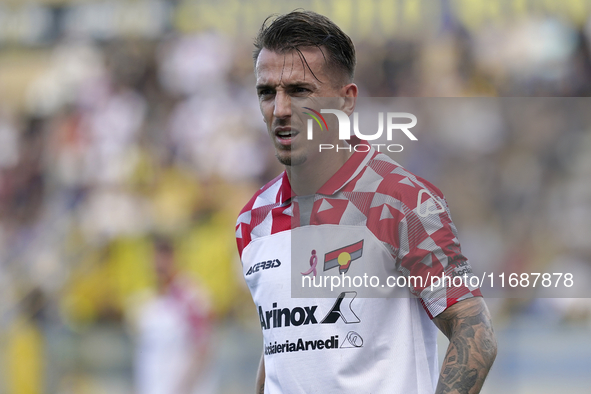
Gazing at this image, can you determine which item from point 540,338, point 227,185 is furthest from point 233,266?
point 540,338

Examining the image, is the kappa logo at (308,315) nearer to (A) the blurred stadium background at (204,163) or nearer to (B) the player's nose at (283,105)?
(B) the player's nose at (283,105)

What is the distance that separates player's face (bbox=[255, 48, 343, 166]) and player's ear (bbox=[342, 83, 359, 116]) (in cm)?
3

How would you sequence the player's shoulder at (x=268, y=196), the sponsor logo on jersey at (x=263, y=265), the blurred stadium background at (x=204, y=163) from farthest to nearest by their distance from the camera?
the blurred stadium background at (x=204, y=163) < the player's shoulder at (x=268, y=196) < the sponsor logo on jersey at (x=263, y=265)

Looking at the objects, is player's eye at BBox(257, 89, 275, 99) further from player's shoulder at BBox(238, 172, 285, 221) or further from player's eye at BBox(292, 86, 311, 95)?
player's shoulder at BBox(238, 172, 285, 221)

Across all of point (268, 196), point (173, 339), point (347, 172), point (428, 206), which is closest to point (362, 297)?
point (428, 206)

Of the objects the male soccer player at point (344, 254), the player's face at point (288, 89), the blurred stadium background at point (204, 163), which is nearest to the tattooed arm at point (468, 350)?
the male soccer player at point (344, 254)

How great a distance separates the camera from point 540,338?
19.3 ft

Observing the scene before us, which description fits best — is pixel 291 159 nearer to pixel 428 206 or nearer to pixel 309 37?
pixel 309 37

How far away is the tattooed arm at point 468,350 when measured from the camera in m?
1.89

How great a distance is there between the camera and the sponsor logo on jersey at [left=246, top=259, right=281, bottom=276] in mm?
2393

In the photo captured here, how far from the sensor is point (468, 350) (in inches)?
74.7

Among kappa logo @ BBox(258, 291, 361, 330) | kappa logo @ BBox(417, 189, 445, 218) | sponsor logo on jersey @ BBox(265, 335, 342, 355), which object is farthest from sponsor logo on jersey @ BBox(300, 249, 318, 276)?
kappa logo @ BBox(417, 189, 445, 218)

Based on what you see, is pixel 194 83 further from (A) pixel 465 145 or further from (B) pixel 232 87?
(A) pixel 465 145

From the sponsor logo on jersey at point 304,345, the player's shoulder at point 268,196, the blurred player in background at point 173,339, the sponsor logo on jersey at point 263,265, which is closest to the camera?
the sponsor logo on jersey at point 304,345
